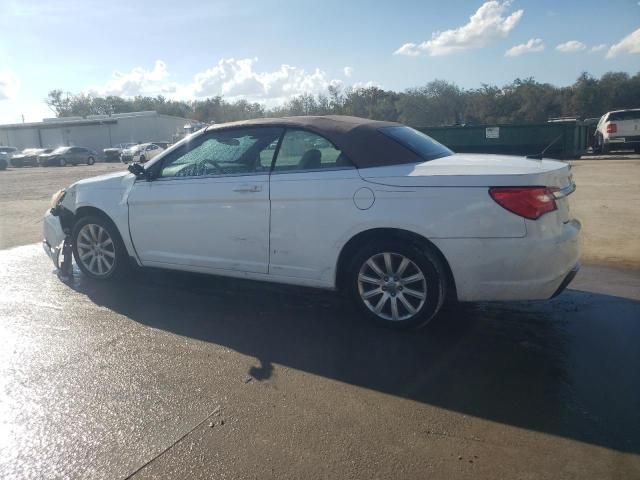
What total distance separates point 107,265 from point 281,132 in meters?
2.47

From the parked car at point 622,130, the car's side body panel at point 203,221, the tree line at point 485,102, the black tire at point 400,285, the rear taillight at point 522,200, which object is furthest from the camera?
the tree line at point 485,102

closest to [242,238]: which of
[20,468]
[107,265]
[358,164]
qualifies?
[358,164]

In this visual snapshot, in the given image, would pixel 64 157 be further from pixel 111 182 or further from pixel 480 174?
pixel 480 174

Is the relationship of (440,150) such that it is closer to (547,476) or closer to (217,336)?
(217,336)

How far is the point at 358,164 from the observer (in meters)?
4.41

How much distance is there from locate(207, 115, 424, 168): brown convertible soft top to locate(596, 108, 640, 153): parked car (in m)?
21.6

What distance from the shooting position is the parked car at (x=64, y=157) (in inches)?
1666

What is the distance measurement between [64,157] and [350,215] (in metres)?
43.6

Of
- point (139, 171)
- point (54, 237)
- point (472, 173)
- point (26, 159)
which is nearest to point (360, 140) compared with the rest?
point (472, 173)

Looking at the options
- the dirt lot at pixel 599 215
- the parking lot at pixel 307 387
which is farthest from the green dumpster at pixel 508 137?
the parking lot at pixel 307 387

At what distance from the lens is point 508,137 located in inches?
824

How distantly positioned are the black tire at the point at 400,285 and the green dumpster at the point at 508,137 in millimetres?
16872

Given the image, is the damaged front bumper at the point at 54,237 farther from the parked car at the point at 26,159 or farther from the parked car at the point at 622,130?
the parked car at the point at 26,159

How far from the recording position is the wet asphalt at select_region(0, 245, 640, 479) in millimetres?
2768
